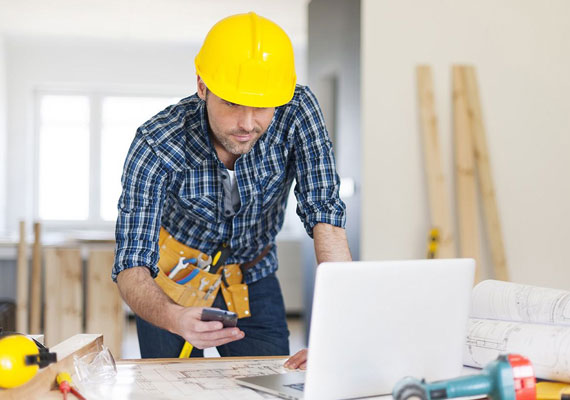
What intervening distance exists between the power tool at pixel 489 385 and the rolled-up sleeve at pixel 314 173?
0.86 meters

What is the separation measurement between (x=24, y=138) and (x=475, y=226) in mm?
5668

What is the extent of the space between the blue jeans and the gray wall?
1.55m

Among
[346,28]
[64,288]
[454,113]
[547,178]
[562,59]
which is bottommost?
[64,288]

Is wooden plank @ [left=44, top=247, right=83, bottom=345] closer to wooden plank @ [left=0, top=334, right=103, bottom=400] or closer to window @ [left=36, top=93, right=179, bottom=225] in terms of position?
wooden plank @ [left=0, top=334, right=103, bottom=400]

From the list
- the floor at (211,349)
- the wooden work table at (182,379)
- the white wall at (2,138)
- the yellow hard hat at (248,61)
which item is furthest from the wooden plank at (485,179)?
the white wall at (2,138)

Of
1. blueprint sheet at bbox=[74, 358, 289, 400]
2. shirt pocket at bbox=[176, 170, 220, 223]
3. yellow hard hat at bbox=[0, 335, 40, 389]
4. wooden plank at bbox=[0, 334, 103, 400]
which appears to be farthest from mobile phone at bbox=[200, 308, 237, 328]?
shirt pocket at bbox=[176, 170, 220, 223]

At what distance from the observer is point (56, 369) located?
129cm

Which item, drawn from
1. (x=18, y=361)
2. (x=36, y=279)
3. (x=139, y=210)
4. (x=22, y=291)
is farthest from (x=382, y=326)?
(x=22, y=291)

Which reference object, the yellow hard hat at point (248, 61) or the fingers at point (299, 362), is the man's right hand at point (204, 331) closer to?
the fingers at point (299, 362)

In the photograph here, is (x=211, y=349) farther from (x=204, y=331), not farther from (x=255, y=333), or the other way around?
(x=204, y=331)

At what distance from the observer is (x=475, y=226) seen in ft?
11.5

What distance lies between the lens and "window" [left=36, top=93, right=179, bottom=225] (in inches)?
310

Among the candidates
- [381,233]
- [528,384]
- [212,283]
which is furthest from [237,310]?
[381,233]

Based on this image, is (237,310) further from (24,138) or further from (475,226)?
(24,138)
